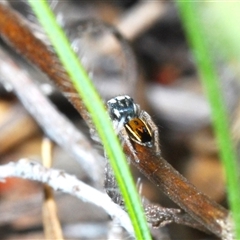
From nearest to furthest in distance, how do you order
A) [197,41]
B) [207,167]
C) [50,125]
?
[197,41], [50,125], [207,167]

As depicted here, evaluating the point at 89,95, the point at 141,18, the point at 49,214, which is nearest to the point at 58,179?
the point at 49,214

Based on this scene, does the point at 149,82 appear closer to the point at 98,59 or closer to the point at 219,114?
the point at 98,59

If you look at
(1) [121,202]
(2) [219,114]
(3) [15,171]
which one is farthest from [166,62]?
(2) [219,114]

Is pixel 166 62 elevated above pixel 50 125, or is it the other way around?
pixel 166 62

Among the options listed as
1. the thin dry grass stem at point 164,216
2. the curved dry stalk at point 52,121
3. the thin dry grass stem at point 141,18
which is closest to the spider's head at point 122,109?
the thin dry grass stem at point 164,216

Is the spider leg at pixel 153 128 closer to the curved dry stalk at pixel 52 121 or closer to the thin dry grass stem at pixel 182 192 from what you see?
the thin dry grass stem at pixel 182 192

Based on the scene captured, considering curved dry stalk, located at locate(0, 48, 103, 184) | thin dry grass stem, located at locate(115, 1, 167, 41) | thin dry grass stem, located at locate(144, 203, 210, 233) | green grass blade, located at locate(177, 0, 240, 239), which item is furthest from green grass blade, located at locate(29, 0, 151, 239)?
thin dry grass stem, located at locate(115, 1, 167, 41)

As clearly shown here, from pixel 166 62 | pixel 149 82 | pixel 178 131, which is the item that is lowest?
pixel 178 131

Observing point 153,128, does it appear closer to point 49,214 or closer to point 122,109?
point 122,109
